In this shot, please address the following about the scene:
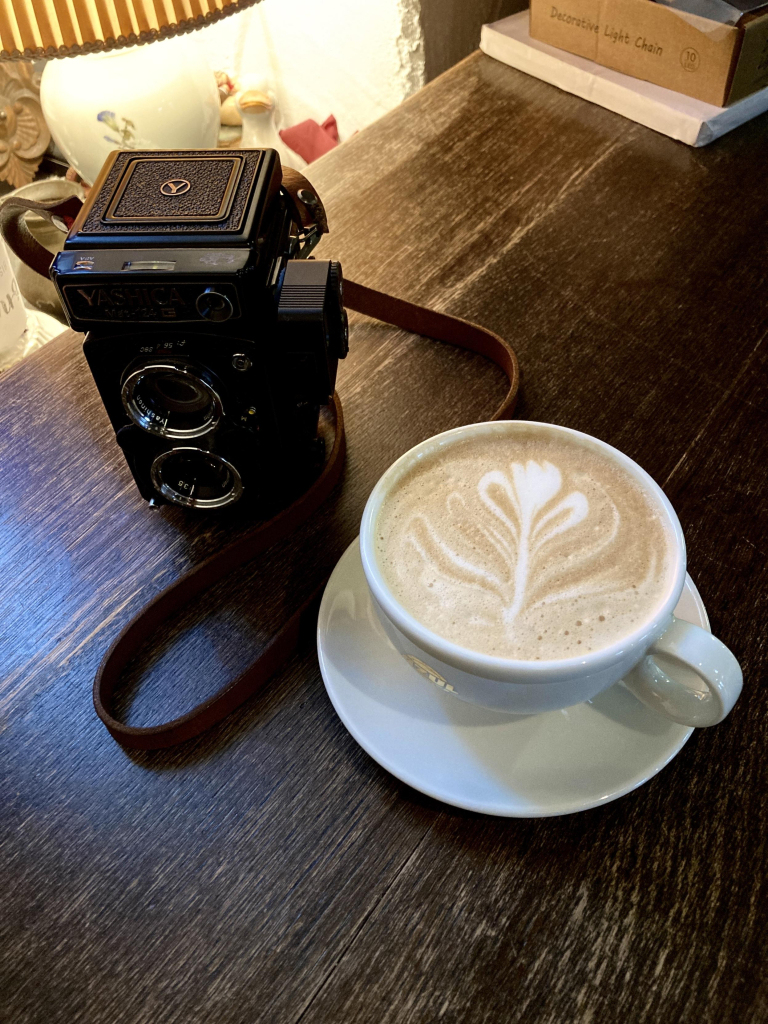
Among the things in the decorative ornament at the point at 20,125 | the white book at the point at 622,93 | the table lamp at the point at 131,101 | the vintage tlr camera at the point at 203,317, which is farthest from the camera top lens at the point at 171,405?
the decorative ornament at the point at 20,125

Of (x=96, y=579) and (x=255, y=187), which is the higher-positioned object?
(x=255, y=187)

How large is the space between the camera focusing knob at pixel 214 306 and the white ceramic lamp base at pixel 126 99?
22.5 inches

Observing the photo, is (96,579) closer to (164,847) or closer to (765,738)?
(164,847)

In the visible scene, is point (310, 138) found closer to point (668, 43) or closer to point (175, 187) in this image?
point (668, 43)

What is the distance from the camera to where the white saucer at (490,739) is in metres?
0.41

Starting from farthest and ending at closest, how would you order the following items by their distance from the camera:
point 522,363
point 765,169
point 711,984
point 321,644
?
1. point 765,169
2. point 522,363
3. point 321,644
4. point 711,984

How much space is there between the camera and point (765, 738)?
439mm

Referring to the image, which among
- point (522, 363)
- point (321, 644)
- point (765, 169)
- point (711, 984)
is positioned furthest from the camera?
point (765, 169)

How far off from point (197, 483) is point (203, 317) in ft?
0.46

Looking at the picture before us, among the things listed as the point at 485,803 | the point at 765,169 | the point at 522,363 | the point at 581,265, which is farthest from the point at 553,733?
the point at 765,169

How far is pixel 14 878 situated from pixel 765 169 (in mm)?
879

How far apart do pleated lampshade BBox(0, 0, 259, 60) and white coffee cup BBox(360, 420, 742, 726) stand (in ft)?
1.80

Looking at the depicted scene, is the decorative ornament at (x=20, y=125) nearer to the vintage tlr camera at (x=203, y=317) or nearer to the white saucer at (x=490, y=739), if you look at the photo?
the vintage tlr camera at (x=203, y=317)

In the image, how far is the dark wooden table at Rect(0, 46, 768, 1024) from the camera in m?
0.38
